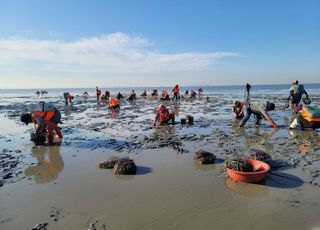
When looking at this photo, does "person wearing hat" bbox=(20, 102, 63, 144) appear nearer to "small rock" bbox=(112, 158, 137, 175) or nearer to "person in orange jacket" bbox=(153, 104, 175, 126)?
"small rock" bbox=(112, 158, 137, 175)

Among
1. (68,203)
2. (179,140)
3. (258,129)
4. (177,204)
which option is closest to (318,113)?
(258,129)

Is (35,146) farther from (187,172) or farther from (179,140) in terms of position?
(187,172)

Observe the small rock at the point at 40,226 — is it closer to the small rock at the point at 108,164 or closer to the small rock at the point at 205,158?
the small rock at the point at 108,164

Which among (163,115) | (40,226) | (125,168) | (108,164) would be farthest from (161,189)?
(163,115)

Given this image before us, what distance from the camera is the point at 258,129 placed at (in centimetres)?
1165

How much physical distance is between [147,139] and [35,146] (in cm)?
405

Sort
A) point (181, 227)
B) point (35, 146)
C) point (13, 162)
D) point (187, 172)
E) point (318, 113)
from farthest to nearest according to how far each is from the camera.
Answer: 1. point (318, 113)
2. point (35, 146)
3. point (13, 162)
4. point (187, 172)
5. point (181, 227)

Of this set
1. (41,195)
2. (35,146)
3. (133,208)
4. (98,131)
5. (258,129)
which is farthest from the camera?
(98,131)

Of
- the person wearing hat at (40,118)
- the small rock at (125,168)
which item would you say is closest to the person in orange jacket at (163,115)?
the person wearing hat at (40,118)

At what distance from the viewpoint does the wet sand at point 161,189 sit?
4395mm

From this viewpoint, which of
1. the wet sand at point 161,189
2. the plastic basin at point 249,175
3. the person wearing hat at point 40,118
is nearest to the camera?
the wet sand at point 161,189

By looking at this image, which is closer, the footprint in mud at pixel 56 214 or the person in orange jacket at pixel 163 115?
the footprint in mud at pixel 56 214

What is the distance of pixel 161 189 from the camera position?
5.61 m

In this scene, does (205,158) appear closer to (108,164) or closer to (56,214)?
(108,164)
